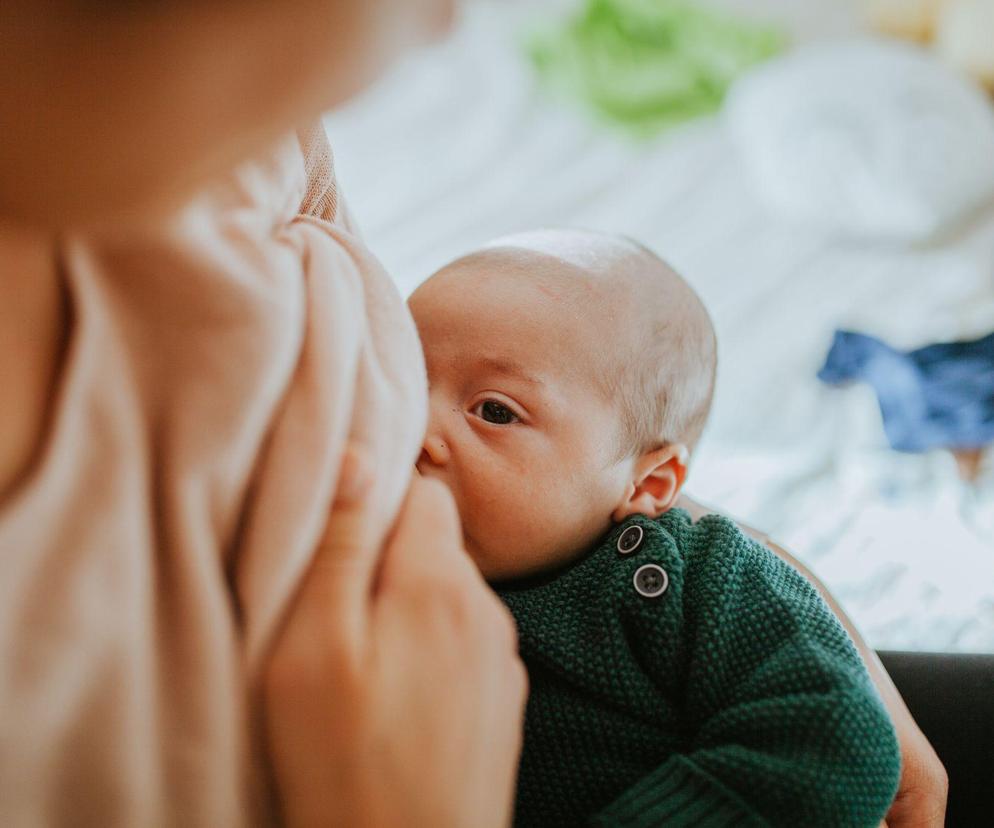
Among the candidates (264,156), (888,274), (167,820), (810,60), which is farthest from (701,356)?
(810,60)

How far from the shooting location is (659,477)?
99 cm

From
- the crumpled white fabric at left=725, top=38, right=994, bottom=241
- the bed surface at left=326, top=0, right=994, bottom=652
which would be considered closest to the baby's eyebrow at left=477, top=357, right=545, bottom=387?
the bed surface at left=326, top=0, right=994, bottom=652

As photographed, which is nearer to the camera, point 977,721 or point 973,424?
point 977,721

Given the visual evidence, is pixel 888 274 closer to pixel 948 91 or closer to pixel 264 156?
pixel 948 91

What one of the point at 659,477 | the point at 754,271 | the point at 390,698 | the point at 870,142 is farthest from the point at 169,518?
the point at 870,142

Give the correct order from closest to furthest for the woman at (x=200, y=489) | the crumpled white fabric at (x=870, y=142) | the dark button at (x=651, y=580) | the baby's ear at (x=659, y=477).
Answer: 1. the woman at (x=200, y=489)
2. the dark button at (x=651, y=580)
3. the baby's ear at (x=659, y=477)
4. the crumpled white fabric at (x=870, y=142)

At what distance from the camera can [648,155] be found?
8.00 feet

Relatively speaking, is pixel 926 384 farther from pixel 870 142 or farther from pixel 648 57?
pixel 648 57

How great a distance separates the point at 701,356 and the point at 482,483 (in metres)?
0.34

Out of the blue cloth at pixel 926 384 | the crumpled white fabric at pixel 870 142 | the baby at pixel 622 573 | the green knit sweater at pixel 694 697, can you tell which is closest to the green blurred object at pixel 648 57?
the crumpled white fabric at pixel 870 142

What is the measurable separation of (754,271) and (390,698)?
172cm

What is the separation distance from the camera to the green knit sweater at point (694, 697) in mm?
680

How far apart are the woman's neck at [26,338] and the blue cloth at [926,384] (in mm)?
1324

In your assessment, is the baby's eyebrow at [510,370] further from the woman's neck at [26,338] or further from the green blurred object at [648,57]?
the green blurred object at [648,57]
